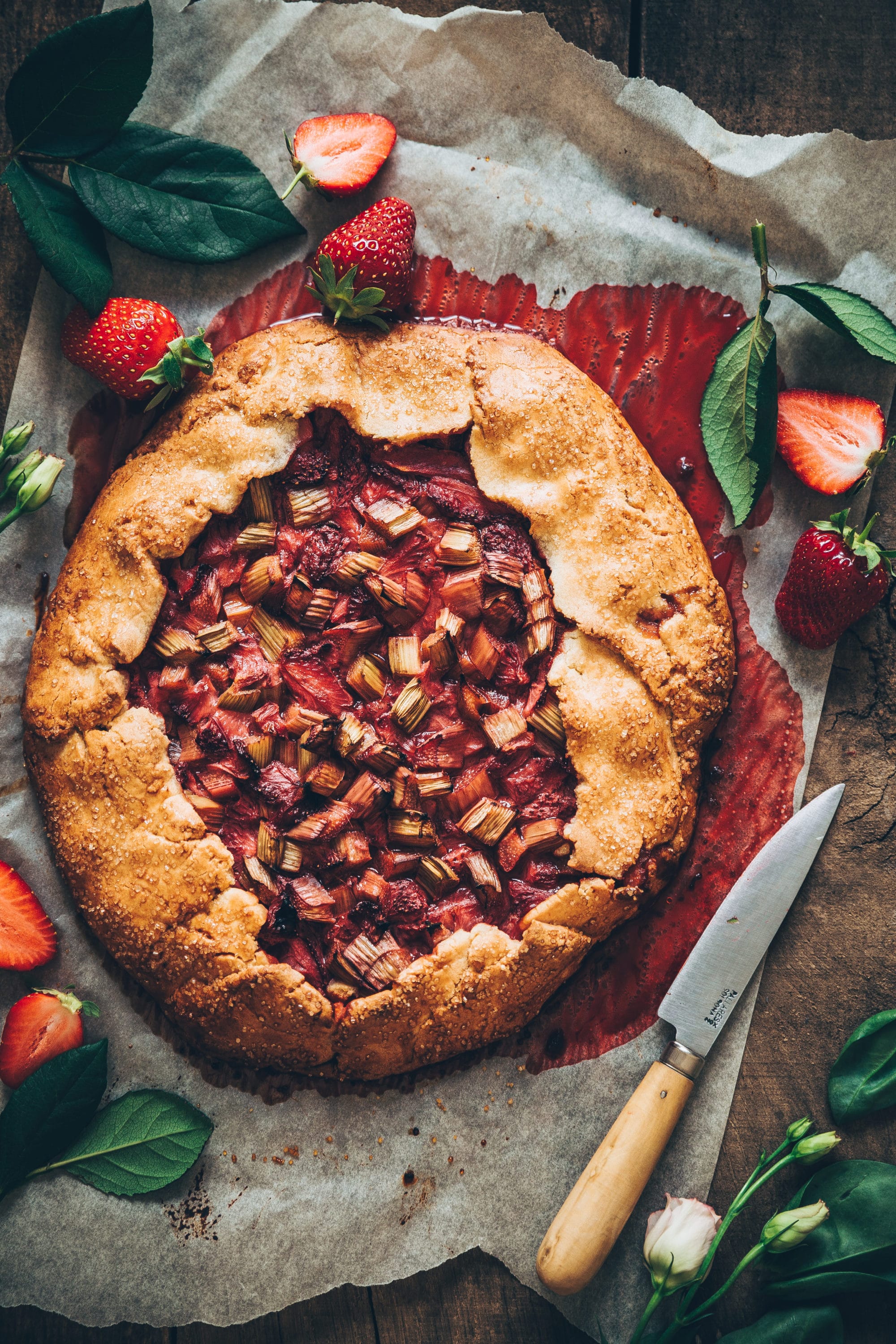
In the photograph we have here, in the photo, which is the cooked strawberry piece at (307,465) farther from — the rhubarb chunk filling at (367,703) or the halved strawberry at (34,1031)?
the halved strawberry at (34,1031)

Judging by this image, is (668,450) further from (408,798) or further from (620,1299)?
(620,1299)

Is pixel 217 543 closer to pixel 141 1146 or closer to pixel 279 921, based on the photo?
pixel 279 921

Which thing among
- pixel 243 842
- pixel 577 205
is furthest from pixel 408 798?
pixel 577 205

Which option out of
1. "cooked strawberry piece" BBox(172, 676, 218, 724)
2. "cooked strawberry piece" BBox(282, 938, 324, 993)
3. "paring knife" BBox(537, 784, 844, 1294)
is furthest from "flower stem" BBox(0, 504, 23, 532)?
"paring knife" BBox(537, 784, 844, 1294)

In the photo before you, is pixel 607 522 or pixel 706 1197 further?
pixel 706 1197

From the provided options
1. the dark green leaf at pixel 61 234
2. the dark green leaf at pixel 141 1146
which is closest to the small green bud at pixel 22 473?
the dark green leaf at pixel 61 234

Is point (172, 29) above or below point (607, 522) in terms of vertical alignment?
above

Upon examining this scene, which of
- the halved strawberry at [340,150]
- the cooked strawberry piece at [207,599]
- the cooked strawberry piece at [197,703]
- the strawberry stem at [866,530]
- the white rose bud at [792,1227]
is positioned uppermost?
the halved strawberry at [340,150]

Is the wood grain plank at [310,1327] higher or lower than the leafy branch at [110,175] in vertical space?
lower
